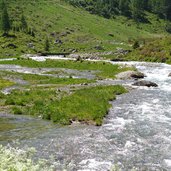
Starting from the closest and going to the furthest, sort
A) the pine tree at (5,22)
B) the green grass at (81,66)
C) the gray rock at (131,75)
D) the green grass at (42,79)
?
the green grass at (42,79) < the gray rock at (131,75) < the green grass at (81,66) < the pine tree at (5,22)

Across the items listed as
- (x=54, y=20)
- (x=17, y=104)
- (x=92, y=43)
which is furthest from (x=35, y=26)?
(x=17, y=104)

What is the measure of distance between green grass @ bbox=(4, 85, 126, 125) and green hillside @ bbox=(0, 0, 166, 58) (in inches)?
3172

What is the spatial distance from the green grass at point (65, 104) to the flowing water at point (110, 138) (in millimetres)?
1392

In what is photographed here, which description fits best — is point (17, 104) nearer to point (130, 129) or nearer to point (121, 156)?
point (130, 129)

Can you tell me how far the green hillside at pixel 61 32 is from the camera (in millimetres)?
146375

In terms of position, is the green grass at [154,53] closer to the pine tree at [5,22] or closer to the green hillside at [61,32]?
the green hillside at [61,32]

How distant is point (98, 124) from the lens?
33.3 m

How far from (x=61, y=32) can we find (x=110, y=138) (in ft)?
474

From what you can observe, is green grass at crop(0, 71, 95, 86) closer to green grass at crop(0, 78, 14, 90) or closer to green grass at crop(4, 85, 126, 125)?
green grass at crop(0, 78, 14, 90)

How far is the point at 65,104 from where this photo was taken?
132 feet

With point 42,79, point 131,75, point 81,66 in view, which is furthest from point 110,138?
point 81,66

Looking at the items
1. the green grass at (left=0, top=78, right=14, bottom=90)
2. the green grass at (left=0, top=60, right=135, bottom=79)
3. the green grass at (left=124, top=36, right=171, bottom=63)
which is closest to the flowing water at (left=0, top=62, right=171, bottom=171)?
the green grass at (left=0, top=78, right=14, bottom=90)

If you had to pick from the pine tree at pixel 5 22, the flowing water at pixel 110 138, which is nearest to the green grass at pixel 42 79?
the flowing water at pixel 110 138

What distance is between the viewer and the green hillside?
5763 inches
